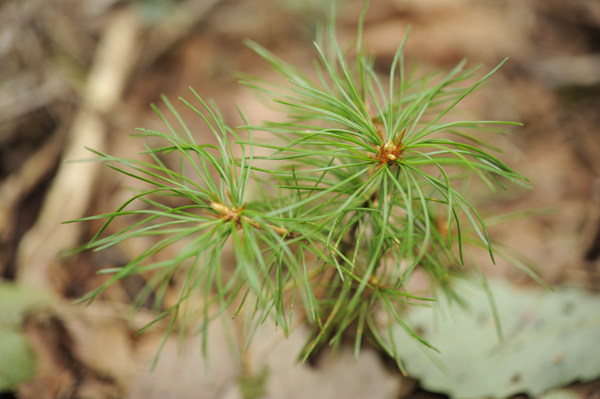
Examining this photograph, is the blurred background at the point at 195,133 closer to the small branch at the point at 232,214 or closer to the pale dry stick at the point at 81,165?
the pale dry stick at the point at 81,165

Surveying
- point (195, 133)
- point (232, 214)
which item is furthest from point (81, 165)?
point (232, 214)

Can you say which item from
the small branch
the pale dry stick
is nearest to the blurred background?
the pale dry stick

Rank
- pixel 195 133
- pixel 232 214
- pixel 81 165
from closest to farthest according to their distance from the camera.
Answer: pixel 232 214
pixel 81 165
pixel 195 133

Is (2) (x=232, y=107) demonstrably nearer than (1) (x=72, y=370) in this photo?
No

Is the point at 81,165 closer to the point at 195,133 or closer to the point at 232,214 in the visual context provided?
the point at 195,133

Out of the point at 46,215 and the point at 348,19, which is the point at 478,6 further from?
the point at 46,215

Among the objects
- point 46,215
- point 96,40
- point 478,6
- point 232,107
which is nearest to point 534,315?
point 232,107

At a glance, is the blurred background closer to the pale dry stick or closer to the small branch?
the pale dry stick
